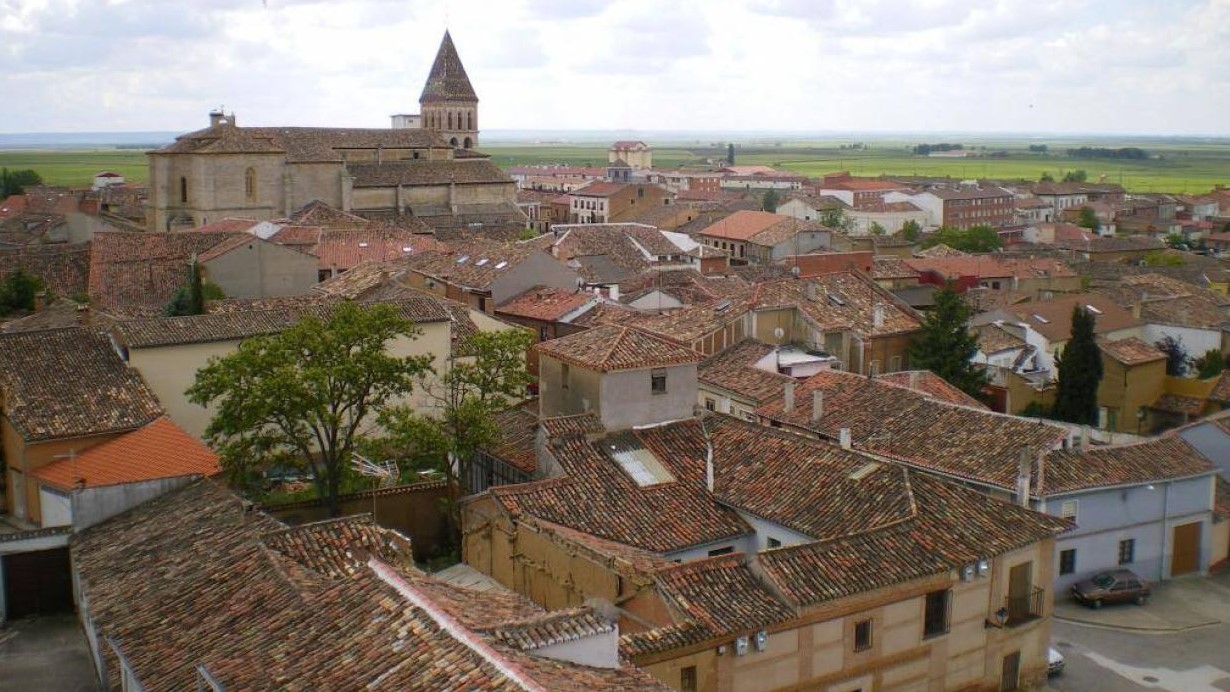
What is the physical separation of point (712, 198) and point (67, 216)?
6465 centimetres

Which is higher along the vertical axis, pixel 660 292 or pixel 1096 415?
pixel 660 292

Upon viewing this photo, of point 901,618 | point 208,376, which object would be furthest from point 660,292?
point 901,618

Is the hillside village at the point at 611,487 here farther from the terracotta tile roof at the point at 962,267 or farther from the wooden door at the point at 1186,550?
the terracotta tile roof at the point at 962,267

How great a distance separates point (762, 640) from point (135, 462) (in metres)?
10.6

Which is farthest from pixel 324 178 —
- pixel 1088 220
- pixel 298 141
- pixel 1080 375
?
pixel 1088 220

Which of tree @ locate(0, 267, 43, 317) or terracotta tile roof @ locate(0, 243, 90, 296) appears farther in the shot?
terracotta tile roof @ locate(0, 243, 90, 296)

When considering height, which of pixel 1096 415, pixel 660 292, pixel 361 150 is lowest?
pixel 1096 415

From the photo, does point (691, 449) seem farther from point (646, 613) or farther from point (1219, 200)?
point (1219, 200)

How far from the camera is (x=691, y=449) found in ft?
70.2

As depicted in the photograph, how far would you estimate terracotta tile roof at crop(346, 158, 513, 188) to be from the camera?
6430cm

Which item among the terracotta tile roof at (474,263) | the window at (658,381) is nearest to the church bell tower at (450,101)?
the terracotta tile roof at (474,263)

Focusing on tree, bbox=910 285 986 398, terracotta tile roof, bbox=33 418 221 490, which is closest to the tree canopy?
tree, bbox=910 285 986 398

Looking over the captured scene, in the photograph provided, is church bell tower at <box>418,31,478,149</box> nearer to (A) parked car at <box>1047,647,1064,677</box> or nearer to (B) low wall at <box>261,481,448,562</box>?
(B) low wall at <box>261,481,448,562</box>

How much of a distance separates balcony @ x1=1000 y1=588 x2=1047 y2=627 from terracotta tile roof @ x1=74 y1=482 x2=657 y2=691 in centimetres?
782
